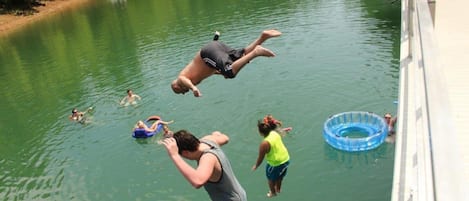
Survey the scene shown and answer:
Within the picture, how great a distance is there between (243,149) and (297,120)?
2.85 m

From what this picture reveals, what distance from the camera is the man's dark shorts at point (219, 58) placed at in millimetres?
7184

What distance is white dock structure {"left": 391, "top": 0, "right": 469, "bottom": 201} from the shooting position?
2.45 metres

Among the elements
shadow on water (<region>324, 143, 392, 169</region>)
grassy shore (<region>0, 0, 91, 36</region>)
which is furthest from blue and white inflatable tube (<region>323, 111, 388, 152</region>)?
grassy shore (<region>0, 0, 91, 36</region>)

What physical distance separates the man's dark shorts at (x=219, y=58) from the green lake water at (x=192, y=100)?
7.32 m

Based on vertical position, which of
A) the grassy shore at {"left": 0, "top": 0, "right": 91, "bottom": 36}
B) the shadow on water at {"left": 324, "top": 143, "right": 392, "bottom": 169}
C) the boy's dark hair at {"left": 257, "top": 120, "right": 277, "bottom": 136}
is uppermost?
the boy's dark hair at {"left": 257, "top": 120, "right": 277, "bottom": 136}

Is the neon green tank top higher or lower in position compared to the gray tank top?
lower

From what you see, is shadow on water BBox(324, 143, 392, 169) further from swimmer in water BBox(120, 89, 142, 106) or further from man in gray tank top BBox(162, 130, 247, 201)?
man in gray tank top BBox(162, 130, 247, 201)

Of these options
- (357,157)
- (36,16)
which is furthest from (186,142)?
(36,16)

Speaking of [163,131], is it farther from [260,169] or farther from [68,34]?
[68,34]

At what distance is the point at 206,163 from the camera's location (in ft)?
15.0

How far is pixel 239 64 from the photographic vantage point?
6988 mm

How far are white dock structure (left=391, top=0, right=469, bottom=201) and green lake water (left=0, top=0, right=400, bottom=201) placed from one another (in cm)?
557

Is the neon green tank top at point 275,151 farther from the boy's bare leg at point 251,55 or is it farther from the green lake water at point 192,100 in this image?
the green lake water at point 192,100

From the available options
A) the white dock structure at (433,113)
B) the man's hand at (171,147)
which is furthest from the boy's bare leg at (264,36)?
the man's hand at (171,147)
